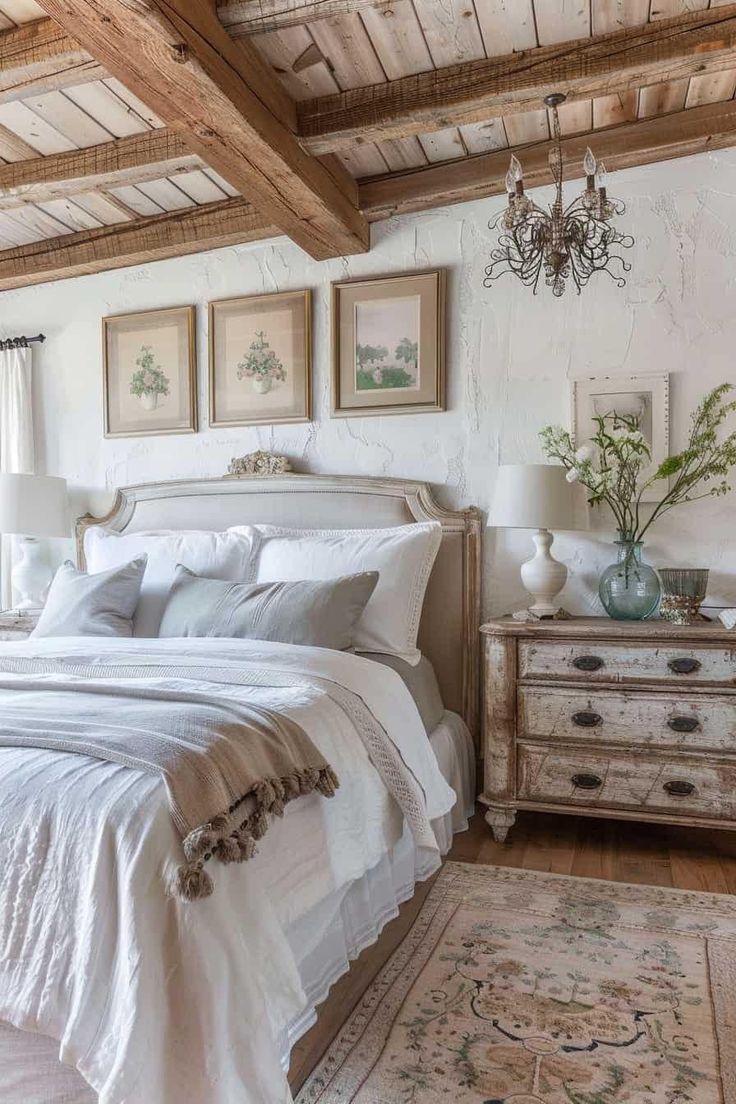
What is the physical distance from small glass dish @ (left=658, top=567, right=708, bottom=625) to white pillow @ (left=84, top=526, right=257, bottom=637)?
1.57 metres

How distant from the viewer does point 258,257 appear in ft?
12.0

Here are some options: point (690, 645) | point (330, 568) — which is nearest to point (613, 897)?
point (690, 645)

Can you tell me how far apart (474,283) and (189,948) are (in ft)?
9.36

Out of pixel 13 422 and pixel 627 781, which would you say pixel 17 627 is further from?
pixel 627 781

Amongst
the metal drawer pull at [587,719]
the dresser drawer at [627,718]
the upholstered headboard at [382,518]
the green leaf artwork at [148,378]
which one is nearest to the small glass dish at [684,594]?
the dresser drawer at [627,718]

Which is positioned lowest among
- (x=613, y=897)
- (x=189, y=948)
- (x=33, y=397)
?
(x=613, y=897)

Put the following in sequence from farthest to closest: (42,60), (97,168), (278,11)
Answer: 1. (97,168)
2. (42,60)
3. (278,11)

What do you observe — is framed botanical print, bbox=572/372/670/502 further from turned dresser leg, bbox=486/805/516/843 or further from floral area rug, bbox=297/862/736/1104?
floral area rug, bbox=297/862/736/1104

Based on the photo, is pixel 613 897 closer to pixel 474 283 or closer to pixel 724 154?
pixel 474 283

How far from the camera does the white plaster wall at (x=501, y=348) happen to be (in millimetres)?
3033

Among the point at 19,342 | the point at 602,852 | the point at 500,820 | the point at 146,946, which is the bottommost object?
the point at 602,852

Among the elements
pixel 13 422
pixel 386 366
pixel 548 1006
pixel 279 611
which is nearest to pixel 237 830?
pixel 548 1006

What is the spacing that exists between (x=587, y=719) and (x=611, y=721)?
8cm

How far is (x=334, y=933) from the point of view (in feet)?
5.87
